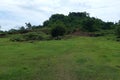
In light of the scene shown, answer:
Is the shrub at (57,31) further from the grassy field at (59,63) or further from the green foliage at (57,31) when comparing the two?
the grassy field at (59,63)

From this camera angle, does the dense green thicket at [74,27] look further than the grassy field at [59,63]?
Yes

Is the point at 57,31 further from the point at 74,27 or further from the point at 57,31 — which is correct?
the point at 74,27

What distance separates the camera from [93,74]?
78.1 ft

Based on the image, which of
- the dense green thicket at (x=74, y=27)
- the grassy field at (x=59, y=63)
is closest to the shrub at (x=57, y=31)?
the dense green thicket at (x=74, y=27)

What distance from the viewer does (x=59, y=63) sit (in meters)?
27.5

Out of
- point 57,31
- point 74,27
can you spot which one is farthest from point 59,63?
point 74,27

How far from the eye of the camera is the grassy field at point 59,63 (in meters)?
23.1

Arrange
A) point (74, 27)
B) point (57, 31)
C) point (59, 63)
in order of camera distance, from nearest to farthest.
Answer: point (59, 63), point (57, 31), point (74, 27)

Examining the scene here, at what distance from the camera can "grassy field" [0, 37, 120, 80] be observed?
75.7 ft

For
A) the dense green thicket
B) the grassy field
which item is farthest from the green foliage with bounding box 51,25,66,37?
the grassy field

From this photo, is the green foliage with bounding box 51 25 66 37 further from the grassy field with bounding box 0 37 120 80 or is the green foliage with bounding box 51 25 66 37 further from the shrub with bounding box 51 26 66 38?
the grassy field with bounding box 0 37 120 80

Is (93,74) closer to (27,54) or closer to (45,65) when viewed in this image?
(45,65)

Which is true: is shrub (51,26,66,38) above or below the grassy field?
above

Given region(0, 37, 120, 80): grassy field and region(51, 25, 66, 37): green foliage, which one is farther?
region(51, 25, 66, 37): green foliage
